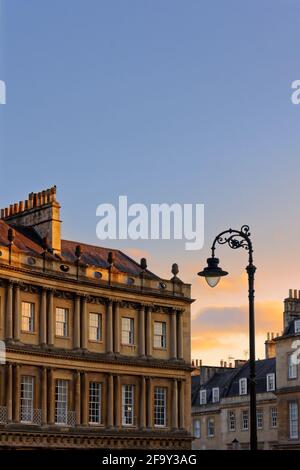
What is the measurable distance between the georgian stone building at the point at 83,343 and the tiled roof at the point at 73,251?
0.35ft

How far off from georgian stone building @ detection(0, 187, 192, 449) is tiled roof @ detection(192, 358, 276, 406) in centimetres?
2378

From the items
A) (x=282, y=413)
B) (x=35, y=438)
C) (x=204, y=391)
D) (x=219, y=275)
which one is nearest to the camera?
(x=219, y=275)

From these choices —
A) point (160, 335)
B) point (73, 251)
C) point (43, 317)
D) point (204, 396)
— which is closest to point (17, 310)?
point (43, 317)

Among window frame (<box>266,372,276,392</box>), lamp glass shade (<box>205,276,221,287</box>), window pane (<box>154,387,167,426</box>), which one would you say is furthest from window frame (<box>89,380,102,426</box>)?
lamp glass shade (<box>205,276,221,287</box>)

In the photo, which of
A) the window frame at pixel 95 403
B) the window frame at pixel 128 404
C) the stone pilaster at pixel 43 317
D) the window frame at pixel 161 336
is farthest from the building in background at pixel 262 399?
the stone pilaster at pixel 43 317

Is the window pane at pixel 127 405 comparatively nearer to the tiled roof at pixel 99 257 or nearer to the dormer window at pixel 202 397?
the tiled roof at pixel 99 257

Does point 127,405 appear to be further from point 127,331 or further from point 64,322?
point 64,322

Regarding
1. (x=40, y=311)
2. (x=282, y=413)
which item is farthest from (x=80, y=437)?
(x=282, y=413)

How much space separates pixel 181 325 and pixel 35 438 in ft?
43.6

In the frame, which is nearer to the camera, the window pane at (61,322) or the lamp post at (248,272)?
the lamp post at (248,272)

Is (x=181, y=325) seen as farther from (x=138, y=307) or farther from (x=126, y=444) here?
→ (x=126, y=444)

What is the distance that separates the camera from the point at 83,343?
177 feet

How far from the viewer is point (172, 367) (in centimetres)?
5841

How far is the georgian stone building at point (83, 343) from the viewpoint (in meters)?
50.7
